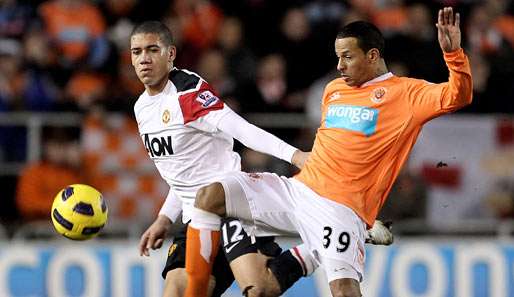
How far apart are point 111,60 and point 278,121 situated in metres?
1.83

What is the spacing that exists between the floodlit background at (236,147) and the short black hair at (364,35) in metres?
3.98

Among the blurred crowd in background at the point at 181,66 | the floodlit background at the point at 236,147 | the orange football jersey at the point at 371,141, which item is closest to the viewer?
the orange football jersey at the point at 371,141

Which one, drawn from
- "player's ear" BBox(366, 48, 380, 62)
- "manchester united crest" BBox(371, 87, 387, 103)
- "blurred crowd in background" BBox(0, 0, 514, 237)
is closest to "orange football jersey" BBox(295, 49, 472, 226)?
"manchester united crest" BBox(371, 87, 387, 103)

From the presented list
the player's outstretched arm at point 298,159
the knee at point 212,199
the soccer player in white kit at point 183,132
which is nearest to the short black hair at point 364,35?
the player's outstretched arm at point 298,159

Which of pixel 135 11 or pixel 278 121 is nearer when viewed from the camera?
pixel 278 121

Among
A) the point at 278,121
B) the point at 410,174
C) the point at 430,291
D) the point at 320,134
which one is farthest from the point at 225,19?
the point at 320,134

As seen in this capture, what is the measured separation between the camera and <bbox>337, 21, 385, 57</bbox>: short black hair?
338 inches

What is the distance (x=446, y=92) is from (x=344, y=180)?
0.86 meters

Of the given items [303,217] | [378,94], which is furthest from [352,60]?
[303,217]

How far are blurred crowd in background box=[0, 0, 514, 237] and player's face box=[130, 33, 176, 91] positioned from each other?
3.79 meters

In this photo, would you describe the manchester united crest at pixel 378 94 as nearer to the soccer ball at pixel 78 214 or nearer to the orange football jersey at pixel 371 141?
the orange football jersey at pixel 371 141

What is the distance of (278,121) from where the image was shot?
12.9 meters

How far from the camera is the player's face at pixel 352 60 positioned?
857 cm

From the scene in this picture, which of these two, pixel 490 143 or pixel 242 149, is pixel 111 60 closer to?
pixel 242 149
